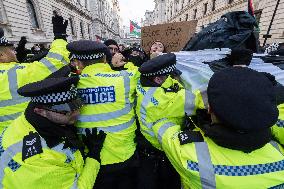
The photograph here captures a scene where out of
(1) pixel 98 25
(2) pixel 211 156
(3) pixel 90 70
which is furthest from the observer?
(1) pixel 98 25

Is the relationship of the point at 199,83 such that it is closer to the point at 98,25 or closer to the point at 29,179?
the point at 29,179

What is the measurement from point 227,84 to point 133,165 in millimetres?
1592

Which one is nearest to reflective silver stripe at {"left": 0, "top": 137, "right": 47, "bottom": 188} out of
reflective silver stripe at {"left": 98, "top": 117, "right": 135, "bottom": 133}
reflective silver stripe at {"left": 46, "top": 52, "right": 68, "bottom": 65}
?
reflective silver stripe at {"left": 98, "top": 117, "right": 135, "bottom": 133}

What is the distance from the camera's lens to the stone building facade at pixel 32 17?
471 inches

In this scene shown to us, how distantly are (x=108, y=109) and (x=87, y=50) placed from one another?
679 mm

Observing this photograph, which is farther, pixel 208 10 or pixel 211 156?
pixel 208 10

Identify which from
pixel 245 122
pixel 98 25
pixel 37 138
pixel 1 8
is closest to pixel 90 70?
pixel 37 138

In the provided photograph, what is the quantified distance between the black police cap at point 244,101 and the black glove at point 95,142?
3.93 feet

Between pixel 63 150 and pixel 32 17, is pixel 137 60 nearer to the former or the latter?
pixel 63 150

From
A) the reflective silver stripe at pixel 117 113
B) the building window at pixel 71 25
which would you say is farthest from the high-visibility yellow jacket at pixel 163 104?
Answer: the building window at pixel 71 25

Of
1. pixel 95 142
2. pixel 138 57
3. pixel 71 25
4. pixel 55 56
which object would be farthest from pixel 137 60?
pixel 71 25

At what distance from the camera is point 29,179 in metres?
1.28

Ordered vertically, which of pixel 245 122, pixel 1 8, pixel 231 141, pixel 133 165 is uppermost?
pixel 1 8

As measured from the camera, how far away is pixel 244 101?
1021mm
